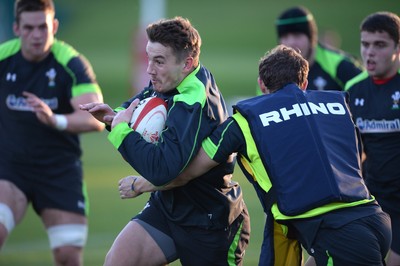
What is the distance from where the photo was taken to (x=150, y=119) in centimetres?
602

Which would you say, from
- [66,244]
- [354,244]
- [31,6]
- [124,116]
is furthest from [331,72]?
[354,244]

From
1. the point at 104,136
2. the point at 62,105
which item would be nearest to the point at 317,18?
the point at 104,136

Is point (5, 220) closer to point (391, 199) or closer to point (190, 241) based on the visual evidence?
point (190, 241)

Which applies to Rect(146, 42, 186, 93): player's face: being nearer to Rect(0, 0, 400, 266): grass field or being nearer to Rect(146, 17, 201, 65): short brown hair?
Rect(146, 17, 201, 65): short brown hair

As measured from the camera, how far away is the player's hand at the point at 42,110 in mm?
7938

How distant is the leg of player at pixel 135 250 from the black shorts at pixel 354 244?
1.25 meters

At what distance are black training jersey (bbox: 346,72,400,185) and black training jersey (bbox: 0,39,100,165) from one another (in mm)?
2616

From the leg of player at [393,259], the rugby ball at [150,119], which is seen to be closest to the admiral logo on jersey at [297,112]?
the rugby ball at [150,119]

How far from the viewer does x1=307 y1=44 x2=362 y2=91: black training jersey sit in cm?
926

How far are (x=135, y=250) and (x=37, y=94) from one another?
2.96 meters

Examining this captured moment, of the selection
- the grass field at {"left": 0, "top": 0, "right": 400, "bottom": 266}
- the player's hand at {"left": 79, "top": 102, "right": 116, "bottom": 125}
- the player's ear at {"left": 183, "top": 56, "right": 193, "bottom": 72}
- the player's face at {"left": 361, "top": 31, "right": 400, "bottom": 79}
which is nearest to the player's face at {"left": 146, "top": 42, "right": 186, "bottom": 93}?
the player's ear at {"left": 183, "top": 56, "right": 193, "bottom": 72}

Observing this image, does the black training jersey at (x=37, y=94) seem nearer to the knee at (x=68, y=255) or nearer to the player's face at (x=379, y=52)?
the knee at (x=68, y=255)

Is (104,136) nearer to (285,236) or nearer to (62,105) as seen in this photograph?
(62,105)

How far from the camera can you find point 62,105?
8617 mm
